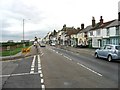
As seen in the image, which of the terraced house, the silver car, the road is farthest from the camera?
the terraced house

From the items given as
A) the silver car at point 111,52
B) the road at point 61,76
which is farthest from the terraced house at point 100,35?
the road at point 61,76

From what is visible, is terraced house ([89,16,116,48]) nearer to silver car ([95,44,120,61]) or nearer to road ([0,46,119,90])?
silver car ([95,44,120,61])

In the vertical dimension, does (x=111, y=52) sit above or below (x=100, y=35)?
below

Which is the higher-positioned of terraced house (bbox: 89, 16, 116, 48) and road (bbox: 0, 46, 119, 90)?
terraced house (bbox: 89, 16, 116, 48)

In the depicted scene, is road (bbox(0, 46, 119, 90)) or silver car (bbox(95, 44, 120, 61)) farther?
silver car (bbox(95, 44, 120, 61))

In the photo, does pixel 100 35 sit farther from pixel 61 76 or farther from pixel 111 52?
pixel 61 76

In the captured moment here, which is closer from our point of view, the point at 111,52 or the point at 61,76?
the point at 61,76

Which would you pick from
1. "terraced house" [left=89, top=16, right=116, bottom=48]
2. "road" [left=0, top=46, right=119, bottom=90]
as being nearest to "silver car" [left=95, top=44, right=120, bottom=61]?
"road" [left=0, top=46, right=119, bottom=90]

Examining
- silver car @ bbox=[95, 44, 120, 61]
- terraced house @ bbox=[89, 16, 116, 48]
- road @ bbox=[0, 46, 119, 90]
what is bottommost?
road @ bbox=[0, 46, 119, 90]

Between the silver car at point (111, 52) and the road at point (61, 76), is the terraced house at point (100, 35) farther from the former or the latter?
the road at point (61, 76)

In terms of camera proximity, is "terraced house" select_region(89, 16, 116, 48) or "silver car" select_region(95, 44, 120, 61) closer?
"silver car" select_region(95, 44, 120, 61)

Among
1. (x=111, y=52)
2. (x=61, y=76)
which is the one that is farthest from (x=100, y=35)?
(x=61, y=76)

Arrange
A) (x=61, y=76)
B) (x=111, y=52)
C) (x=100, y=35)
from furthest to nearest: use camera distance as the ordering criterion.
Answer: (x=100, y=35)
(x=111, y=52)
(x=61, y=76)

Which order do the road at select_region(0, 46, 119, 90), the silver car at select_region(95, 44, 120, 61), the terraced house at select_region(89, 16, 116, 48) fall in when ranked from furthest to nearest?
the terraced house at select_region(89, 16, 116, 48)
the silver car at select_region(95, 44, 120, 61)
the road at select_region(0, 46, 119, 90)
